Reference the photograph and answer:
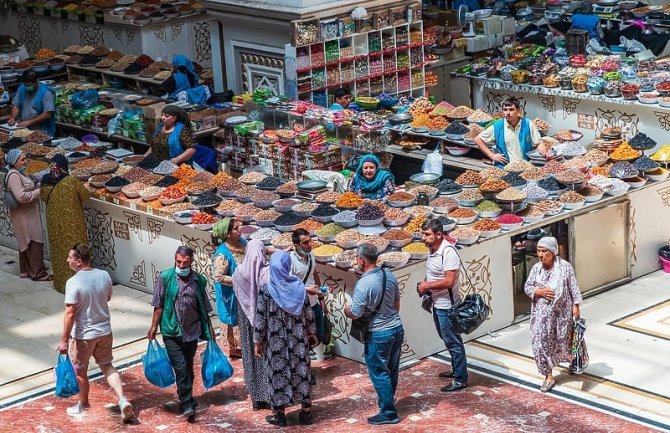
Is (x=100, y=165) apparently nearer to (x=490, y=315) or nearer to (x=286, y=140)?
(x=286, y=140)

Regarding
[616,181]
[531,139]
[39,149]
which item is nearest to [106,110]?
[39,149]

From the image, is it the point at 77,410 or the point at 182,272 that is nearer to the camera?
the point at 182,272

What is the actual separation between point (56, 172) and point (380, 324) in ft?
14.2

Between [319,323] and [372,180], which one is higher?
[372,180]

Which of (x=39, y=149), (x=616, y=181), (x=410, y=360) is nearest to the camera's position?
(x=410, y=360)

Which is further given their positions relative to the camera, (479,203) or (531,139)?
(531,139)

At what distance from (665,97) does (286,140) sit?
4160 millimetres

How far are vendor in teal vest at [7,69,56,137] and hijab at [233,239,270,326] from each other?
684 cm

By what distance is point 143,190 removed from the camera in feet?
42.2

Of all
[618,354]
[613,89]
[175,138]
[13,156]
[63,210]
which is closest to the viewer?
[618,354]

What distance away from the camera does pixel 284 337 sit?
9609mm

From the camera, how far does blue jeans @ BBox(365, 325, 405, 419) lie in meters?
9.53

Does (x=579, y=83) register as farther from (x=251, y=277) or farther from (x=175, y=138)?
(x=251, y=277)

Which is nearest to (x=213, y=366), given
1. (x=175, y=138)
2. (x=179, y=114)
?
(x=175, y=138)
